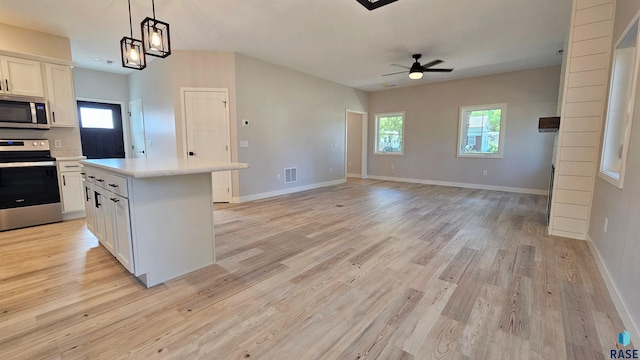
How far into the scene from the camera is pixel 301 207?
477 cm

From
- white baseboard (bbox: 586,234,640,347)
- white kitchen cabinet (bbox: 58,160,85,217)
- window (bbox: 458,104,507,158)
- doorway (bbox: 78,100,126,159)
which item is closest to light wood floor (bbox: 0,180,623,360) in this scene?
white baseboard (bbox: 586,234,640,347)

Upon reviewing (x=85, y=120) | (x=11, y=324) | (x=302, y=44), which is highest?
(x=302, y=44)

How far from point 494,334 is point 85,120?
7.88 meters

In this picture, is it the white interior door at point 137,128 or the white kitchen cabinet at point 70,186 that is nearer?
the white kitchen cabinet at point 70,186

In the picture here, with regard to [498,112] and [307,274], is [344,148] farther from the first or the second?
[307,274]

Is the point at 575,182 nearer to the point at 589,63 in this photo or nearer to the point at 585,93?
the point at 585,93

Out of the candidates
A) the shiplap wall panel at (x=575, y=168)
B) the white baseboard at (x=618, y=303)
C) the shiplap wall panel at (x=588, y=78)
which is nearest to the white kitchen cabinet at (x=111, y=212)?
the white baseboard at (x=618, y=303)

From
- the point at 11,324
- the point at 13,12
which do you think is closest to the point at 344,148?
the point at 13,12

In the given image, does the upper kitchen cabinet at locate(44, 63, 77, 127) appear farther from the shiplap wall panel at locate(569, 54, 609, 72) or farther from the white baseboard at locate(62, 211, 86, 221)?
the shiplap wall panel at locate(569, 54, 609, 72)

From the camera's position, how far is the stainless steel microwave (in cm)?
359

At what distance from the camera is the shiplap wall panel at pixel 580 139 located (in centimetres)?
301

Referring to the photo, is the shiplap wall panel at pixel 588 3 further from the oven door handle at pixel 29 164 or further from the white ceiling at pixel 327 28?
the oven door handle at pixel 29 164

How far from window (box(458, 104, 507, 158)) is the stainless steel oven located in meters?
8.09

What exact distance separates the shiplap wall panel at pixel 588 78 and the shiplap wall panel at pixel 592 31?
372 mm
